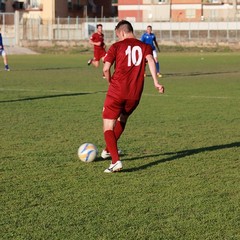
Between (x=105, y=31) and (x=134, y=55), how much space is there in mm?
58105

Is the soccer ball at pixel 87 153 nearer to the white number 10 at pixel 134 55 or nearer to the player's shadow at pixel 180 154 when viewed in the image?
the player's shadow at pixel 180 154

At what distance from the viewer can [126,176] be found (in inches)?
332

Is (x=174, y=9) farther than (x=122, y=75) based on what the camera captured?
Yes

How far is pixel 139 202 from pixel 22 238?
1606 mm

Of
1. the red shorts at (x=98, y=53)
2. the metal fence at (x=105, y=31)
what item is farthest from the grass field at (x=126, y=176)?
the metal fence at (x=105, y=31)

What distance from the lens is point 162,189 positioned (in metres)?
7.65

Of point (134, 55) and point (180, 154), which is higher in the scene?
point (134, 55)

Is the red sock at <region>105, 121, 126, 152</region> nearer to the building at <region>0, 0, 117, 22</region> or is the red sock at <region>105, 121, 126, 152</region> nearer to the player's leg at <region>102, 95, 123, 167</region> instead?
the player's leg at <region>102, 95, 123, 167</region>

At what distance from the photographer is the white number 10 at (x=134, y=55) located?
869 centimetres

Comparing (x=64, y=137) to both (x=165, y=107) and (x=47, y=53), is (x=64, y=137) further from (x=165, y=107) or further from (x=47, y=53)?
(x=47, y=53)

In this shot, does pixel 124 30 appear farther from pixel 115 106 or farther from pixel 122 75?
pixel 115 106

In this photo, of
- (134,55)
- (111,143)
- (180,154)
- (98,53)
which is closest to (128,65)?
(134,55)

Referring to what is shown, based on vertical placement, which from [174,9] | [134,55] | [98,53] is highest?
[174,9]

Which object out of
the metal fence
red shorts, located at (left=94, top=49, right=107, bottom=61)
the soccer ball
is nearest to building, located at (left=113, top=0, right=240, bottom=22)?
the metal fence
